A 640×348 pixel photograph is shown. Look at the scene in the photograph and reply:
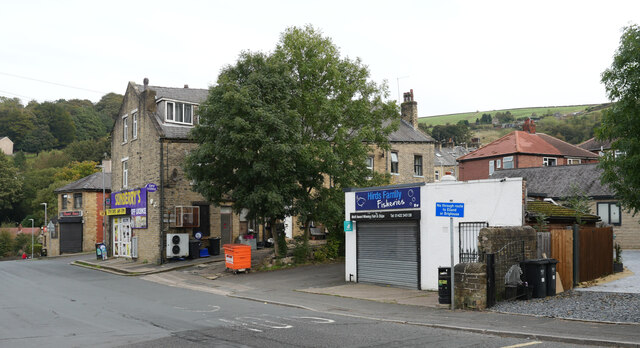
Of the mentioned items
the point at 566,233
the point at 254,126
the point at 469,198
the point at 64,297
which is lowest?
the point at 64,297

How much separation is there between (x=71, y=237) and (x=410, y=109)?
34374 mm

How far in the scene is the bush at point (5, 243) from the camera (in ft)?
190

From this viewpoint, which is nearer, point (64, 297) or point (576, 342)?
point (576, 342)

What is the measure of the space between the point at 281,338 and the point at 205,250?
20.9 metres

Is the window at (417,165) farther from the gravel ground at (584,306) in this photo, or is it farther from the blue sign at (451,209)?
the blue sign at (451,209)

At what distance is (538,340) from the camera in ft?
33.0

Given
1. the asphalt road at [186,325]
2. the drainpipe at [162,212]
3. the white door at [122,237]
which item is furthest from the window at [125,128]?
the asphalt road at [186,325]

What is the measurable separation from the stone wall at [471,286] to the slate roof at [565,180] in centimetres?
2209

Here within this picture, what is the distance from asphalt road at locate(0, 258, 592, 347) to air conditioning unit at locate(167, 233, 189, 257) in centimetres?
994

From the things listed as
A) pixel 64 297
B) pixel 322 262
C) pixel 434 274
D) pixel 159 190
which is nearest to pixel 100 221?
pixel 159 190

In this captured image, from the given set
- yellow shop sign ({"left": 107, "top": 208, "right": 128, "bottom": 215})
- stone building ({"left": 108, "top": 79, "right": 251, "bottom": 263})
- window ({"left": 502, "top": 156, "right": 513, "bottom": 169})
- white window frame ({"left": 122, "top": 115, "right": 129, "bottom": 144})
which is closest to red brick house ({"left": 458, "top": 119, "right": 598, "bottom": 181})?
window ({"left": 502, "top": 156, "right": 513, "bottom": 169})

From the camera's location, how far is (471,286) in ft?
46.2

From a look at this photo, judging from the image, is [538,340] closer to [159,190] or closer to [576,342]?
[576,342]

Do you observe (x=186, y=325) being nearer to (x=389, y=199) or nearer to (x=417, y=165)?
(x=389, y=199)
